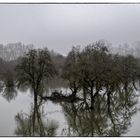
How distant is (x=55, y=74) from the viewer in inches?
193

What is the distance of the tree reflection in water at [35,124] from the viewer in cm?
485

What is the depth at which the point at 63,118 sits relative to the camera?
489 cm

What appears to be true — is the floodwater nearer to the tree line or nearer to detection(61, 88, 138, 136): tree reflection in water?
detection(61, 88, 138, 136): tree reflection in water

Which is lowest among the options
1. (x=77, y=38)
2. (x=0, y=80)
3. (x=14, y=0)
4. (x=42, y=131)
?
(x=42, y=131)

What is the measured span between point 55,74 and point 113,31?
2.07ft

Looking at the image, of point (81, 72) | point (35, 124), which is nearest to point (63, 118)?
point (35, 124)

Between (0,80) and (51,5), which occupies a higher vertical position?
(51,5)

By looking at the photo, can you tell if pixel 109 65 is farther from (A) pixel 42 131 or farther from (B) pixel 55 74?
(A) pixel 42 131

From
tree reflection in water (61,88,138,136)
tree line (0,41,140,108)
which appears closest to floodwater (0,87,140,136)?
tree reflection in water (61,88,138,136)

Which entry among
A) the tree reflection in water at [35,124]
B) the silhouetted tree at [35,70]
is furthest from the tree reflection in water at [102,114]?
the silhouetted tree at [35,70]

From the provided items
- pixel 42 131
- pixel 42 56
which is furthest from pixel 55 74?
pixel 42 131

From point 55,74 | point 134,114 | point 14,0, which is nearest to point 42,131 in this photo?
point 55,74

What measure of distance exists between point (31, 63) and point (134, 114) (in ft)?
3.30

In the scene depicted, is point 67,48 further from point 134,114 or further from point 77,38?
point 134,114
